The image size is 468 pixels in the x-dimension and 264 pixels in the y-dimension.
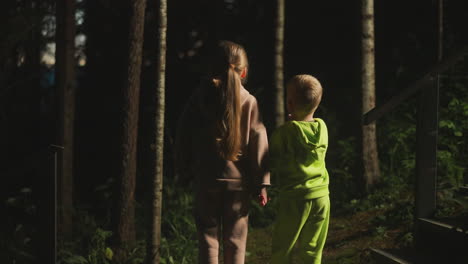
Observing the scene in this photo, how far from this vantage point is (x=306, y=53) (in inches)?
410

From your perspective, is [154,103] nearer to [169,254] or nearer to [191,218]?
[169,254]

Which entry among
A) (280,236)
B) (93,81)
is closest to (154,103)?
(280,236)

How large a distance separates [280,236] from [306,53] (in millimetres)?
7001

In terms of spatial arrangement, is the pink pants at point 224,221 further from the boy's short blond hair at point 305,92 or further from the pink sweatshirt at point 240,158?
the boy's short blond hair at point 305,92

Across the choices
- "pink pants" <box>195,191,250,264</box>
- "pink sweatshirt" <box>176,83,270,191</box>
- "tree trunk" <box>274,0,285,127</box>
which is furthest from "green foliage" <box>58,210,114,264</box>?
"tree trunk" <box>274,0,285,127</box>

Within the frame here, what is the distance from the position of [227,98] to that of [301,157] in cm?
67

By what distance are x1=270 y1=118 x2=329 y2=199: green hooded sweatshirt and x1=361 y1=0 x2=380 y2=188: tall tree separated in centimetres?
333

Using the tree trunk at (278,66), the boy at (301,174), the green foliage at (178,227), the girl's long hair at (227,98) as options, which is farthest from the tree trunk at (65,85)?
the boy at (301,174)

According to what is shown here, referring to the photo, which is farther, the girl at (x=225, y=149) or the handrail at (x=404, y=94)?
the handrail at (x=404, y=94)

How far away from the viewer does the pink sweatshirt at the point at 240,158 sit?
12.6 ft

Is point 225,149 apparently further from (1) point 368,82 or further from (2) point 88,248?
(1) point 368,82

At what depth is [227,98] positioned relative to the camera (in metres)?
3.73

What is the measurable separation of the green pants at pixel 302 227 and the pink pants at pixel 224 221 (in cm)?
26

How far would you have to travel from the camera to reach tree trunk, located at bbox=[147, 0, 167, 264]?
484 cm
